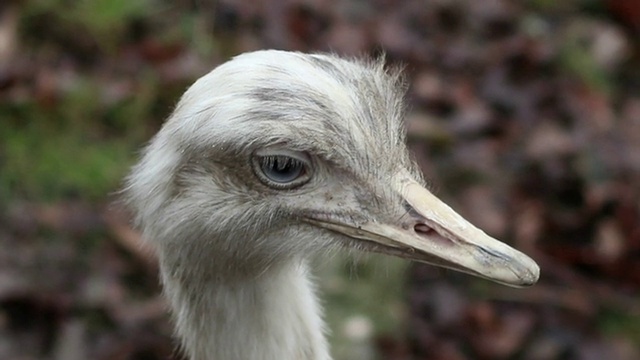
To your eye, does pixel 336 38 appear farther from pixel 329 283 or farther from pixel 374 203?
pixel 374 203

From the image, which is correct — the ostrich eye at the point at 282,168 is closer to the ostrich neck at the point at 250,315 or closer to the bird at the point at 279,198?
the bird at the point at 279,198

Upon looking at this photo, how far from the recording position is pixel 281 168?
6.51 feet

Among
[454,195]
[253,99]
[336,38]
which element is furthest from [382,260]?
[253,99]

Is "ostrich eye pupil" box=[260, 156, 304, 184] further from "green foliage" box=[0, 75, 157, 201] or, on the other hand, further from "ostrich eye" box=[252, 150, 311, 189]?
"green foliage" box=[0, 75, 157, 201]

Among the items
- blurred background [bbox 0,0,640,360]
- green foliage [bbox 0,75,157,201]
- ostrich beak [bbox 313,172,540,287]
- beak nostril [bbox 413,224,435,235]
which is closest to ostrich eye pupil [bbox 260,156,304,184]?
ostrich beak [bbox 313,172,540,287]

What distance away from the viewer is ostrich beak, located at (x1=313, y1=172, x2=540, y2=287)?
6.28ft

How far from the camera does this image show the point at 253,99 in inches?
76.9

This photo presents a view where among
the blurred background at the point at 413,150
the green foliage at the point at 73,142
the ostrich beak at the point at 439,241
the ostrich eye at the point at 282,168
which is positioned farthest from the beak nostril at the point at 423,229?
the green foliage at the point at 73,142

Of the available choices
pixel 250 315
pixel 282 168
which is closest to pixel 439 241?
pixel 282 168

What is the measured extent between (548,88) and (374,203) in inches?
107

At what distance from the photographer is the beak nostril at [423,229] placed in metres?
1.99

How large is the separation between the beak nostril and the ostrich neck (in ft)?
0.96

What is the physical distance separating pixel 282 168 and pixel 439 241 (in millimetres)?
299

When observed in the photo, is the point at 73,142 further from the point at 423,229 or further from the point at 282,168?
the point at 423,229
